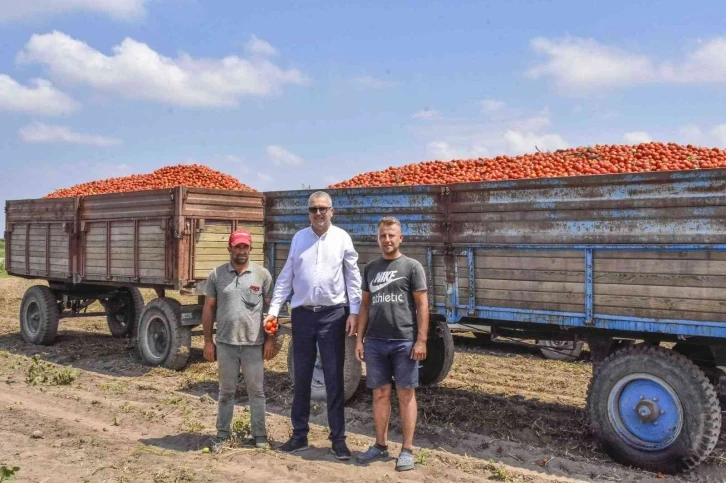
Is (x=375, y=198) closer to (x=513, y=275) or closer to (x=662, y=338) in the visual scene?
(x=513, y=275)

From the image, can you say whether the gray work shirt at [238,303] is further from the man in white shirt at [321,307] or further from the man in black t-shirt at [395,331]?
the man in black t-shirt at [395,331]

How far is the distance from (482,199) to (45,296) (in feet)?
28.5

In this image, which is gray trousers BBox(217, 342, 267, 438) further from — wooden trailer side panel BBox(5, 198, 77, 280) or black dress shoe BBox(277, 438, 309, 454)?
wooden trailer side panel BBox(5, 198, 77, 280)

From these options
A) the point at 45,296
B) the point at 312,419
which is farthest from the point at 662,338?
the point at 45,296

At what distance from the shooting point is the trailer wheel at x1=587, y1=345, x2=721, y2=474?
5.11 m

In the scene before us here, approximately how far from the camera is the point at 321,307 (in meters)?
5.63

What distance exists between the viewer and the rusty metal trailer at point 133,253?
365 inches

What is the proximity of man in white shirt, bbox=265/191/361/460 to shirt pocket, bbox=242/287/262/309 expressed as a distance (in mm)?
134

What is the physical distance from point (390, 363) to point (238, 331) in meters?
1.27

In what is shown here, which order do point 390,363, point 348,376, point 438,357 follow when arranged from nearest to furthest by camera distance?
point 390,363 < point 348,376 < point 438,357

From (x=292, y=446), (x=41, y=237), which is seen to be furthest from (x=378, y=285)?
(x=41, y=237)

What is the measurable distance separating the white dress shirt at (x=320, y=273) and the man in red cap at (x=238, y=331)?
0.21 m

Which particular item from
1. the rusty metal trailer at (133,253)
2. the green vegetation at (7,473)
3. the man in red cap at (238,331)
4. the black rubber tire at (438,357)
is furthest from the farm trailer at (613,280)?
the rusty metal trailer at (133,253)

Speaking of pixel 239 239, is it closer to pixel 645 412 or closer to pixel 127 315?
pixel 645 412
